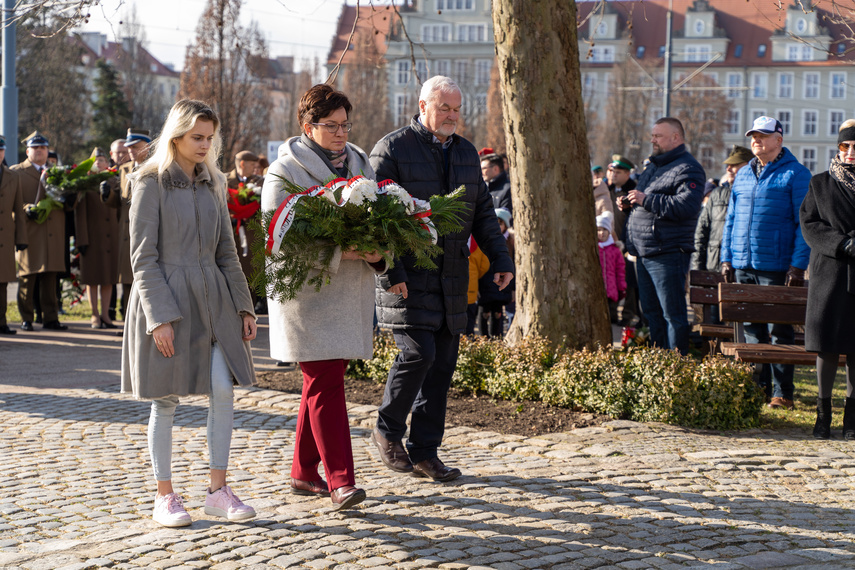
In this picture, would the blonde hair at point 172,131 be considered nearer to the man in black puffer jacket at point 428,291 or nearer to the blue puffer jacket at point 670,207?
the man in black puffer jacket at point 428,291

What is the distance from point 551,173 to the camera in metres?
8.04

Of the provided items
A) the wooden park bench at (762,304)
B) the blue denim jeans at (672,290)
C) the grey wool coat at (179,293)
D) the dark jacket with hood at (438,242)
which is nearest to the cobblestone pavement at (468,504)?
the grey wool coat at (179,293)

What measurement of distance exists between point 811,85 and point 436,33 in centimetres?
3143

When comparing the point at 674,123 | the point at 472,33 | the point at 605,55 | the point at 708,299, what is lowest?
the point at 708,299

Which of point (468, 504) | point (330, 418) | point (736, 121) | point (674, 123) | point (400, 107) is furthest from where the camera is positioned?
point (736, 121)

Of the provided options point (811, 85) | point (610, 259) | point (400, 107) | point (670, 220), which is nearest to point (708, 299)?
point (670, 220)

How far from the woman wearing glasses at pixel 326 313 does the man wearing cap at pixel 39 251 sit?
7.89 meters

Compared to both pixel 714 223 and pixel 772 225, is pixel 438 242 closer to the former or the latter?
pixel 772 225

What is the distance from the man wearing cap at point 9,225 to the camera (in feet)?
37.8

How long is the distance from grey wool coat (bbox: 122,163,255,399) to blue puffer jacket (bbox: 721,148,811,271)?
492 cm

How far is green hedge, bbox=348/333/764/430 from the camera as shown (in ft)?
23.0

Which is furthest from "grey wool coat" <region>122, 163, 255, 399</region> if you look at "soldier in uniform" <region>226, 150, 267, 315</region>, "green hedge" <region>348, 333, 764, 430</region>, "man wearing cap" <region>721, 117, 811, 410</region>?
"soldier in uniform" <region>226, 150, 267, 315</region>

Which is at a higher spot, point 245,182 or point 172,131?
point 245,182

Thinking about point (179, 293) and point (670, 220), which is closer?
point (179, 293)
